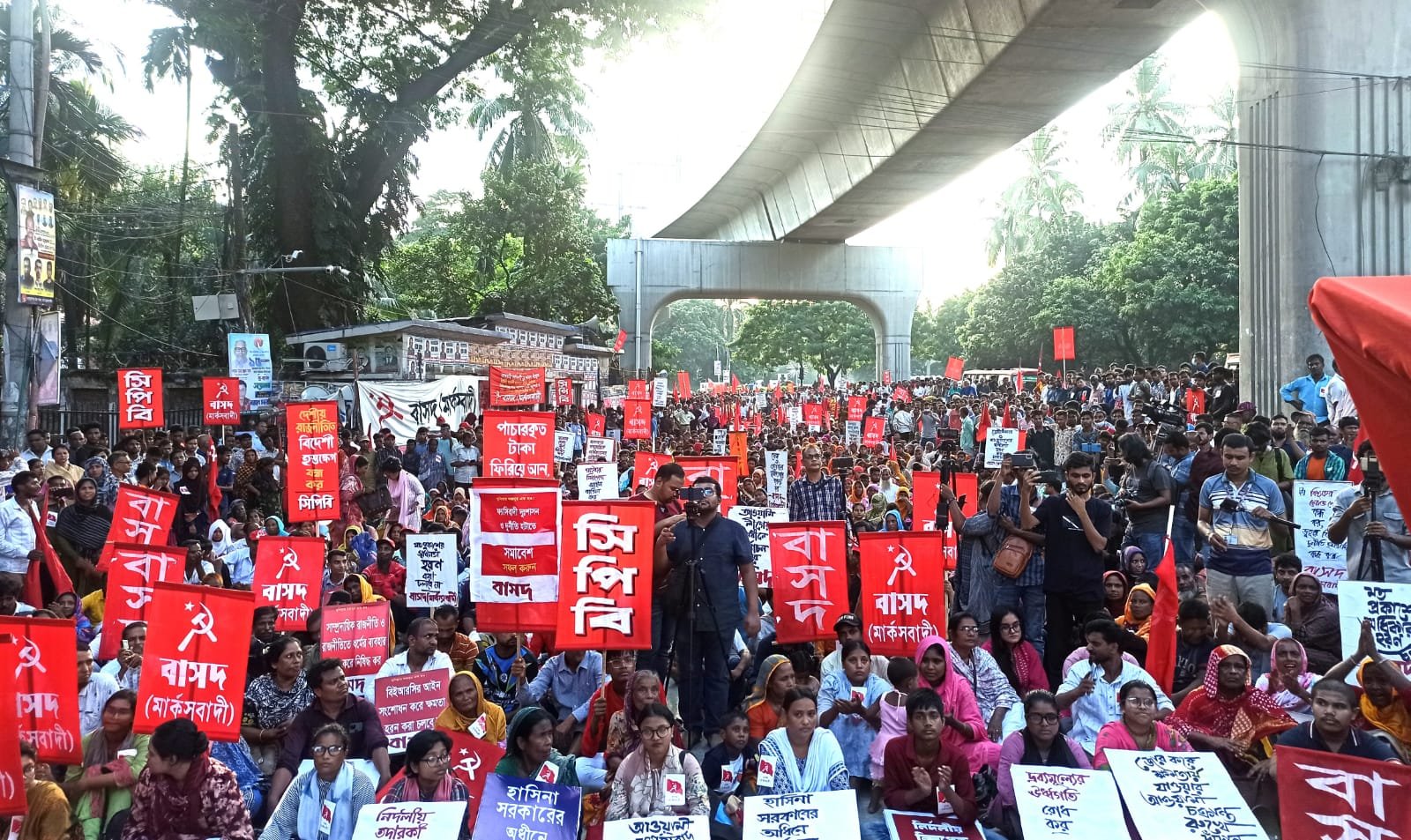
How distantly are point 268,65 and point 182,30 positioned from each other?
1963 mm

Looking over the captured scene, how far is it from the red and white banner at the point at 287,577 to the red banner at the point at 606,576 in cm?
269

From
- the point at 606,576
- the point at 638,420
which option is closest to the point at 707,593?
the point at 606,576

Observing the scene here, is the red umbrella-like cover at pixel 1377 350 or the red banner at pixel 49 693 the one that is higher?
the red umbrella-like cover at pixel 1377 350

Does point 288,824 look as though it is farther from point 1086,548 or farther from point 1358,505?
point 1358,505

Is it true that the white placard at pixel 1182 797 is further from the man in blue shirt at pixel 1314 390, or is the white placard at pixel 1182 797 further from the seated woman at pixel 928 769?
the man in blue shirt at pixel 1314 390

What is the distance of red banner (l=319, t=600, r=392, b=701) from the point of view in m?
7.84

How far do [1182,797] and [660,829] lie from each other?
2.33 metres

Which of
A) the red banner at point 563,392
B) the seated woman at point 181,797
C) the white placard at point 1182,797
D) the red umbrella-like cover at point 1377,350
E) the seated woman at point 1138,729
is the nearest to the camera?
the red umbrella-like cover at point 1377,350

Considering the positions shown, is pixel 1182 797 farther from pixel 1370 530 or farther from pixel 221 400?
pixel 221 400

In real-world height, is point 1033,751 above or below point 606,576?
below

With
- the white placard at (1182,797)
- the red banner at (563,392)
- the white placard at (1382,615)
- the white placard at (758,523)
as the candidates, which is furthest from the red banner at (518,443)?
the red banner at (563,392)

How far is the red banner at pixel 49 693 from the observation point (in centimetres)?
602

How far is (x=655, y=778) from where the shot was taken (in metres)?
5.74

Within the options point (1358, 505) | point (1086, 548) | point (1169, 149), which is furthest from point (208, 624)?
point (1169, 149)
